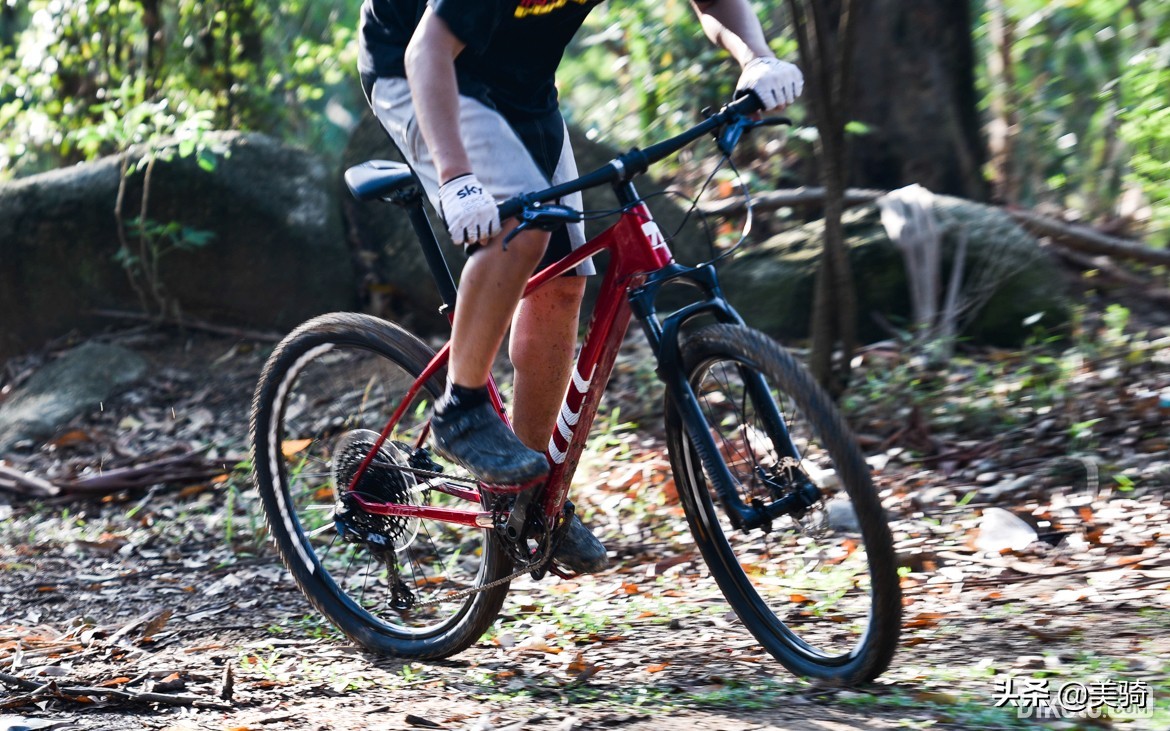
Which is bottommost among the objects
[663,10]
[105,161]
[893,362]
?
[893,362]

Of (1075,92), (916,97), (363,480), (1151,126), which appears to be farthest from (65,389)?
(1075,92)

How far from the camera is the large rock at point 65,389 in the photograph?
6160 mm

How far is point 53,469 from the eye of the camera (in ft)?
18.8

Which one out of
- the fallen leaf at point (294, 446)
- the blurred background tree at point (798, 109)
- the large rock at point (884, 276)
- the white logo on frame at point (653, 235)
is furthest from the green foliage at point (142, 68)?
the white logo on frame at point (653, 235)

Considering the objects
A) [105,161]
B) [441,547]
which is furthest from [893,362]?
[105,161]

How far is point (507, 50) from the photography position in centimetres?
291

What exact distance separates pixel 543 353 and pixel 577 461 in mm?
329

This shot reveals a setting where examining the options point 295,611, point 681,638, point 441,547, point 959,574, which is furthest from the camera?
point 441,547

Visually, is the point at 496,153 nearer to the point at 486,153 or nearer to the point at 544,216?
the point at 486,153

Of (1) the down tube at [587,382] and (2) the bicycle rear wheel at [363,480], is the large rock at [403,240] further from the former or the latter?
(1) the down tube at [587,382]

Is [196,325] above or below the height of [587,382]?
above

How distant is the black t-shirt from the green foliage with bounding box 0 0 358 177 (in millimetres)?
A: 4004

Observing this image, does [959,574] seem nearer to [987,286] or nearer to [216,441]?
[987,286]

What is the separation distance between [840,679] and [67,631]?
238 centimetres
